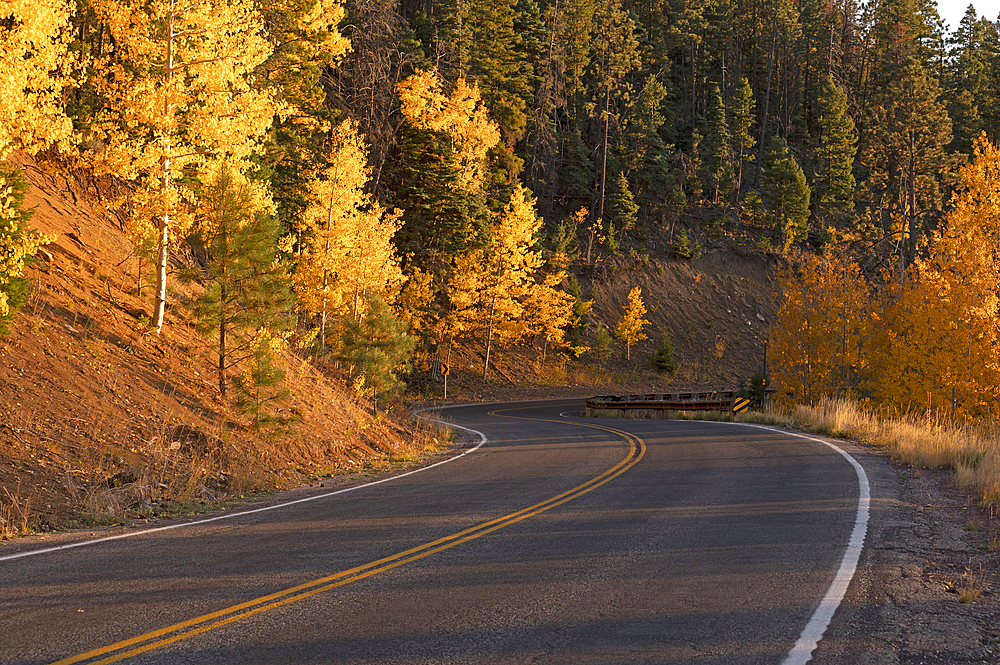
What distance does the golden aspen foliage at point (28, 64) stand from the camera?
11617 mm

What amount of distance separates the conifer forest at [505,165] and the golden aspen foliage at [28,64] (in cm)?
5

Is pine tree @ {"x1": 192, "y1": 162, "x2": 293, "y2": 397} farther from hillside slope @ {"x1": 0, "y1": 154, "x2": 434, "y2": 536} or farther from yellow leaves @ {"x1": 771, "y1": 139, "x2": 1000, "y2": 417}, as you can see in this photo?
yellow leaves @ {"x1": 771, "y1": 139, "x2": 1000, "y2": 417}

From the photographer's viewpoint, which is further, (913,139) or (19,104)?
(913,139)

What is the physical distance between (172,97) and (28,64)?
374cm

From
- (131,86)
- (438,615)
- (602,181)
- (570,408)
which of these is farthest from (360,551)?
(602,181)

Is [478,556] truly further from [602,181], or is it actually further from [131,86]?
[602,181]

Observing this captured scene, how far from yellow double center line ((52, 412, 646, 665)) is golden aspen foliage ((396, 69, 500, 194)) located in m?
38.0

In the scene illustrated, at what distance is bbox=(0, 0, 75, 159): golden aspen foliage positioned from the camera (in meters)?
11.6

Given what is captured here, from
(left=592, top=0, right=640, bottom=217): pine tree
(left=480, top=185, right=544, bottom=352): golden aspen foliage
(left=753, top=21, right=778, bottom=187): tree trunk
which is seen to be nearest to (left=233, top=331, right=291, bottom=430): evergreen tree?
(left=480, top=185, right=544, bottom=352): golden aspen foliage

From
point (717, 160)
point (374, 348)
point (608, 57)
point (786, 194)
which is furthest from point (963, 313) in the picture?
point (608, 57)

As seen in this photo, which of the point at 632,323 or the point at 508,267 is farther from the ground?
the point at 508,267

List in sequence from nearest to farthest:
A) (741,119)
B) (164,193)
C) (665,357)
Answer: (164,193), (665,357), (741,119)

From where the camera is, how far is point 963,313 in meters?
24.0

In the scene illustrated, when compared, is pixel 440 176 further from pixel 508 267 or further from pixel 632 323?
pixel 632 323
